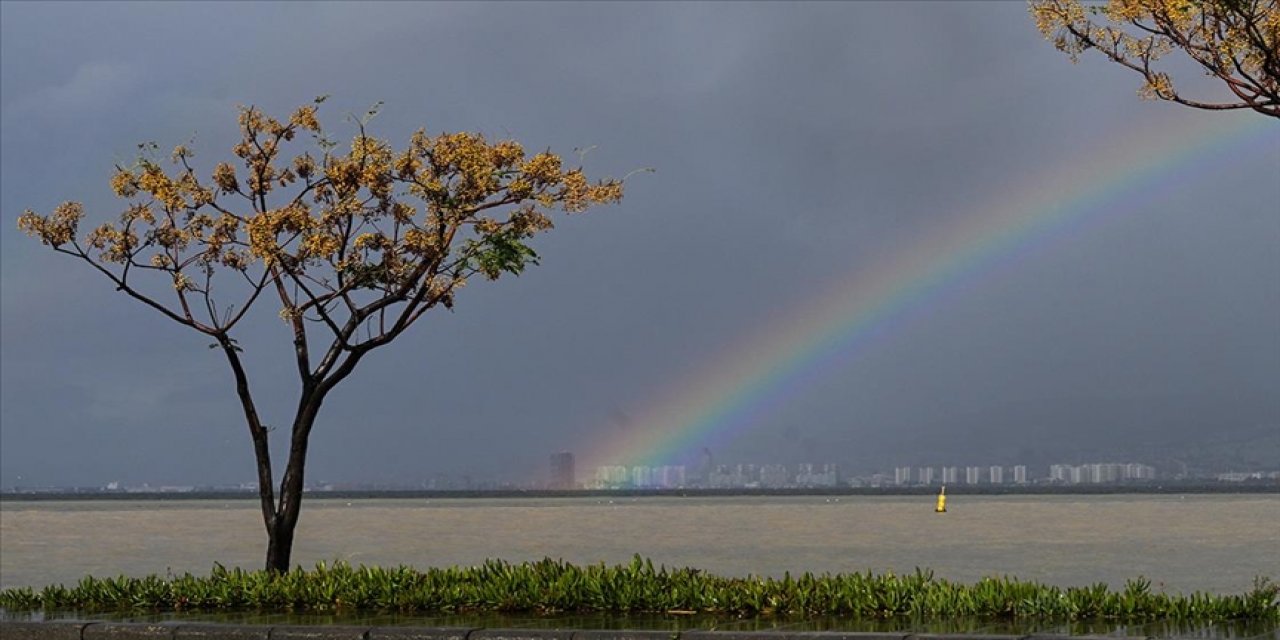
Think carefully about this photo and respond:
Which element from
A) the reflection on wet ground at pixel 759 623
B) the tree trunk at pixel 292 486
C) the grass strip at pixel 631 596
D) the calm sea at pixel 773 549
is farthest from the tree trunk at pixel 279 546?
the calm sea at pixel 773 549

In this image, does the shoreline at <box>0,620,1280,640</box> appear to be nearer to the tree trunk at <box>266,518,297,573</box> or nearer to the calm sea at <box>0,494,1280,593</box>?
the tree trunk at <box>266,518,297,573</box>

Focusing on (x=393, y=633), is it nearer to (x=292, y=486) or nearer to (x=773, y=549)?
(x=292, y=486)

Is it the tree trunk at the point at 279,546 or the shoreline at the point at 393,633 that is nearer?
the shoreline at the point at 393,633

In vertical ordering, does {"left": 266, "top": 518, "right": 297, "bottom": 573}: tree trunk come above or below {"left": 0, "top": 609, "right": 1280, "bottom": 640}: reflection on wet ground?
above

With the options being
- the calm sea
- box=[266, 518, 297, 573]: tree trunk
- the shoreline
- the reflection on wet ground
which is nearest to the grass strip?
the reflection on wet ground

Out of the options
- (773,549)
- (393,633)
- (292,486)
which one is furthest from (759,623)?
(773,549)

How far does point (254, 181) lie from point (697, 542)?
47891 mm

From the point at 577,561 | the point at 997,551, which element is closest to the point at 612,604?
the point at 577,561

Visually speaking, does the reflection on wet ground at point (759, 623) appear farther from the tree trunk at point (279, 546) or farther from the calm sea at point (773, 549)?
the calm sea at point (773, 549)

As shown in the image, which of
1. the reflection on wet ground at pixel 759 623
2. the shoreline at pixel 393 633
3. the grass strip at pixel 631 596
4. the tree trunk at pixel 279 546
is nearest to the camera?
the shoreline at pixel 393 633

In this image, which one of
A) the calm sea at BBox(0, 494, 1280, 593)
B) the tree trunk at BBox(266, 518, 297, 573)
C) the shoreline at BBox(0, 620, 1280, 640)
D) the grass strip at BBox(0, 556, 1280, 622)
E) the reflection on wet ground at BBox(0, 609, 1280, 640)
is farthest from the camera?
the calm sea at BBox(0, 494, 1280, 593)

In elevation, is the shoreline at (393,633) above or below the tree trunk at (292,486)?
below

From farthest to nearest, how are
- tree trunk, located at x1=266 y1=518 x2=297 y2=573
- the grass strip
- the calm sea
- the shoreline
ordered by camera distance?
the calm sea
tree trunk, located at x1=266 y1=518 x2=297 y2=573
the grass strip
the shoreline

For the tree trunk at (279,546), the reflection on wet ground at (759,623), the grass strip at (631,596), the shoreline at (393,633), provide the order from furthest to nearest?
the tree trunk at (279,546), the grass strip at (631,596), the reflection on wet ground at (759,623), the shoreline at (393,633)
